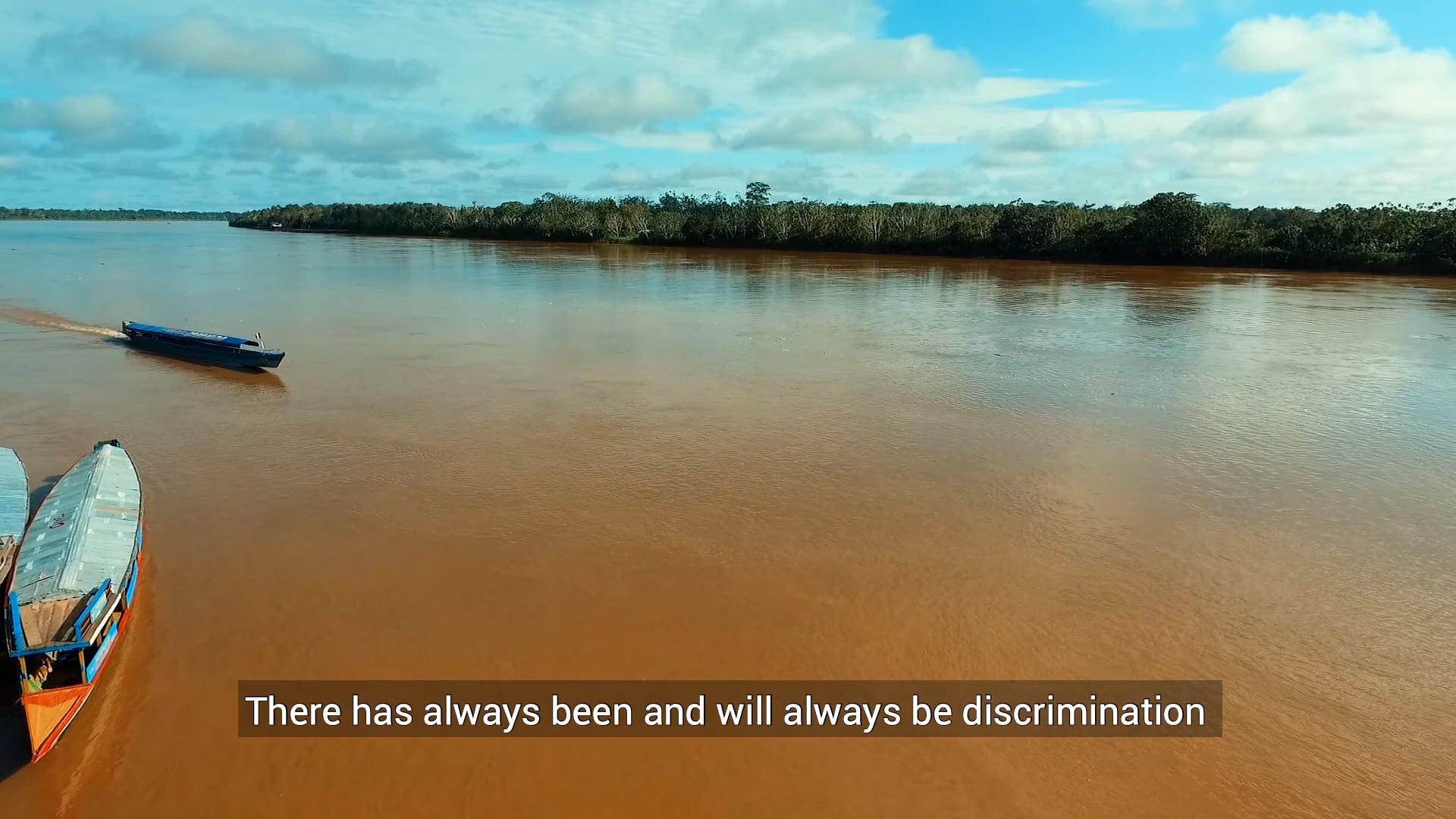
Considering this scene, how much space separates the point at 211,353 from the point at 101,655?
1290 centimetres

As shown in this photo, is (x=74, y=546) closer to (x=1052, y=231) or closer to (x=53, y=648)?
(x=53, y=648)

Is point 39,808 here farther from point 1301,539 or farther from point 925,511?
point 1301,539

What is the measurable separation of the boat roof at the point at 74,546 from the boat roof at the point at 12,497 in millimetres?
131

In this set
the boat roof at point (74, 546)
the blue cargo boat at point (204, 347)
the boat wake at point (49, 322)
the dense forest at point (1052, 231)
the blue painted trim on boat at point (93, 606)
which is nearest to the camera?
the blue painted trim on boat at point (93, 606)

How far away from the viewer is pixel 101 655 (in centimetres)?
557

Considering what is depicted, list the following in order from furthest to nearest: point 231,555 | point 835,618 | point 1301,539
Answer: point 1301,539 < point 231,555 < point 835,618

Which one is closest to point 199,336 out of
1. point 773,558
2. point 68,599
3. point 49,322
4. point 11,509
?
point 49,322

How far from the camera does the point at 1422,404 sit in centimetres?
1365

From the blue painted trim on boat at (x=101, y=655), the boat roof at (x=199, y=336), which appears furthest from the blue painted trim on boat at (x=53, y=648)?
the boat roof at (x=199, y=336)

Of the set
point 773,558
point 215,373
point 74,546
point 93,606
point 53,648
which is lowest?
point 773,558

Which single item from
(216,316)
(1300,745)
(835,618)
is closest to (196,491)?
(835,618)

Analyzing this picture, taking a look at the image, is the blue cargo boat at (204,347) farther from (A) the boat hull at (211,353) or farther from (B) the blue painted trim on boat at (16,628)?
(B) the blue painted trim on boat at (16,628)

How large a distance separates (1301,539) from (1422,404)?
8014mm

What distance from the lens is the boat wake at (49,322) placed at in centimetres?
2003
